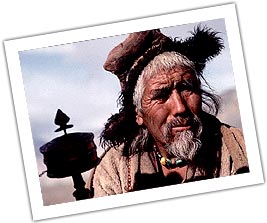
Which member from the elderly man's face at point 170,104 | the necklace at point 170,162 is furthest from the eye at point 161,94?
the necklace at point 170,162

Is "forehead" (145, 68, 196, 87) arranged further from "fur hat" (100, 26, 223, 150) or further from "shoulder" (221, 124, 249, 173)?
"shoulder" (221, 124, 249, 173)

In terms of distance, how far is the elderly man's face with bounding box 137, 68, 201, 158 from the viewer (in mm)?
1941

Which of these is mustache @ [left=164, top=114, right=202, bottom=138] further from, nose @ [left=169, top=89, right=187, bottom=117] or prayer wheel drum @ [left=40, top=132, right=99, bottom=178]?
prayer wheel drum @ [left=40, top=132, right=99, bottom=178]

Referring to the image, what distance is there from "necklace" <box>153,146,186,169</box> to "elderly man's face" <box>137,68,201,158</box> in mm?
38

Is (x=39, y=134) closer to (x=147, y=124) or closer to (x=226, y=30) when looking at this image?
(x=147, y=124)

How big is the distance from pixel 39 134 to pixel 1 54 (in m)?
0.22

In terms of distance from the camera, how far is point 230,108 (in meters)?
1.97

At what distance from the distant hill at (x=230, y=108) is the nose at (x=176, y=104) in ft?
0.32

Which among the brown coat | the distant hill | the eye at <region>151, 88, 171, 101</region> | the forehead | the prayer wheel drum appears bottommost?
the brown coat

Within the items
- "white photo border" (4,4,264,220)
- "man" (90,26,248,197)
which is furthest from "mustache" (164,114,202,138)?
"white photo border" (4,4,264,220)

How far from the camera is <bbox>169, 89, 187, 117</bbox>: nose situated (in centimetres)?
194

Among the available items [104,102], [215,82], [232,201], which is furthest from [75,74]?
[232,201]

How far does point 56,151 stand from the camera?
1945 mm

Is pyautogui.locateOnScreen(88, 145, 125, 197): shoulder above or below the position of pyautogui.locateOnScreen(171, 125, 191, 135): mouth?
below
